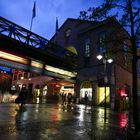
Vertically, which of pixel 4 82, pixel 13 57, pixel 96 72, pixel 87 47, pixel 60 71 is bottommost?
pixel 4 82

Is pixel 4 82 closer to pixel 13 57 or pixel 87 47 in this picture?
pixel 87 47

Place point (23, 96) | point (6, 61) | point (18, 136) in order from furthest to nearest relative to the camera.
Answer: point (23, 96) < point (6, 61) < point (18, 136)

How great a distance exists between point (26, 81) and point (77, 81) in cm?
2306

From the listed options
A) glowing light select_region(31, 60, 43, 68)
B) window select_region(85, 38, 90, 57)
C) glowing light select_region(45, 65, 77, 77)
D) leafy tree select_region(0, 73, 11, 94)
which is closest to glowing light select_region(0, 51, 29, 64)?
glowing light select_region(31, 60, 43, 68)

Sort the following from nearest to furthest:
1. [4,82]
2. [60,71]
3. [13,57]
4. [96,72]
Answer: [13,57] < [60,71] < [96,72] < [4,82]

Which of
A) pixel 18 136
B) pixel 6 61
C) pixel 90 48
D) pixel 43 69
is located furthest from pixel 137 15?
pixel 90 48

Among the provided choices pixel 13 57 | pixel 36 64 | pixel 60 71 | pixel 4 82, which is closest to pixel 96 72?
pixel 60 71

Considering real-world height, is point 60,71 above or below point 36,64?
below

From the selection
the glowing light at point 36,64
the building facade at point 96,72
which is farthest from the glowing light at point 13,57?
the building facade at point 96,72

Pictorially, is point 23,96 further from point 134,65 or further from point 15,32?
point 134,65

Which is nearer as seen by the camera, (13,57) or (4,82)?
(13,57)

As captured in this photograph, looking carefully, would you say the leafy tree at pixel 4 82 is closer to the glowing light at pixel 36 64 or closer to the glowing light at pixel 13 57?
the glowing light at pixel 36 64

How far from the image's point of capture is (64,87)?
39719 mm

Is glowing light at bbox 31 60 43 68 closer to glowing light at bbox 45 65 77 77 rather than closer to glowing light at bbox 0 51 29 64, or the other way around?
glowing light at bbox 0 51 29 64
